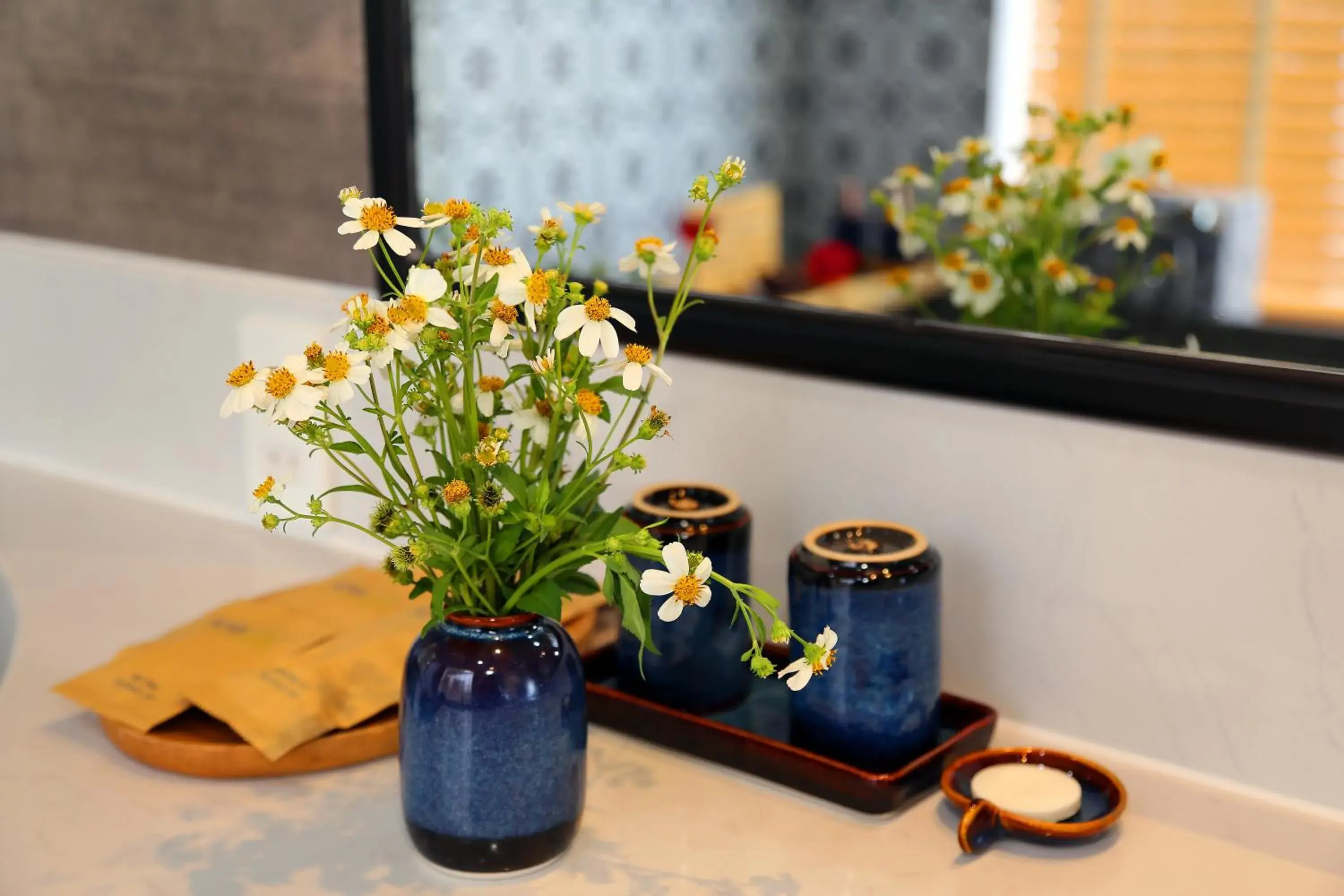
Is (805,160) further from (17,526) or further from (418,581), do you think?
(418,581)

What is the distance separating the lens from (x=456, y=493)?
0.72m

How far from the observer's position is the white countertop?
811 millimetres

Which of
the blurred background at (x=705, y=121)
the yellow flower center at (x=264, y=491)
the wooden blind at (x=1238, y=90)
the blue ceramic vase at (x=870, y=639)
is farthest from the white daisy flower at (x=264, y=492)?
the wooden blind at (x=1238, y=90)

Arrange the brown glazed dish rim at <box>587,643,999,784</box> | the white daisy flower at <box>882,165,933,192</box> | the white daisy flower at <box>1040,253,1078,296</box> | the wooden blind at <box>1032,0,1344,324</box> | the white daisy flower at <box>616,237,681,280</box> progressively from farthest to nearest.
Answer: the wooden blind at <box>1032,0,1344,324</box> < the white daisy flower at <box>882,165,933,192</box> < the white daisy flower at <box>1040,253,1078,296</box> < the brown glazed dish rim at <box>587,643,999,784</box> < the white daisy flower at <box>616,237,681,280</box>

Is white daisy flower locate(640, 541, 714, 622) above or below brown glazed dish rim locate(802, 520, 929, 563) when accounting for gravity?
above

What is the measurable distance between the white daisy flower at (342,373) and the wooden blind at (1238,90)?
2.47 metres

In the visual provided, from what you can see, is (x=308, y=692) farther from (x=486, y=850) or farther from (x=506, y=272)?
(x=506, y=272)

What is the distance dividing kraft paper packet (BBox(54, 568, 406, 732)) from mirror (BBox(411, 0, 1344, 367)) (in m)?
0.36

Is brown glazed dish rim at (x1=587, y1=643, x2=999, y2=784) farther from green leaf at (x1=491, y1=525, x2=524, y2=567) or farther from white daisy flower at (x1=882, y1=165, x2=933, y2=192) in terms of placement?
white daisy flower at (x1=882, y1=165, x2=933, y2=192)

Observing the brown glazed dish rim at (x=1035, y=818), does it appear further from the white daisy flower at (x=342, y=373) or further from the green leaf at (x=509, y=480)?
the white daisy flower at (x=342, y=373)

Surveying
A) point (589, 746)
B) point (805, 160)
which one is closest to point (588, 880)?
point (589, 746)

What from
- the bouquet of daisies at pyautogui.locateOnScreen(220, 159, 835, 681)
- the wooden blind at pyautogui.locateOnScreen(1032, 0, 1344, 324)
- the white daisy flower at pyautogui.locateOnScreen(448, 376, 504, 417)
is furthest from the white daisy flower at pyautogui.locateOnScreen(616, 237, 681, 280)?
the wooden blind at pyautogui.locateOnScreen(1032, 0, 1344, 324)

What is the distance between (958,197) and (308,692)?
2.11 feet

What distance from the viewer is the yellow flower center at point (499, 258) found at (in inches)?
28.7
